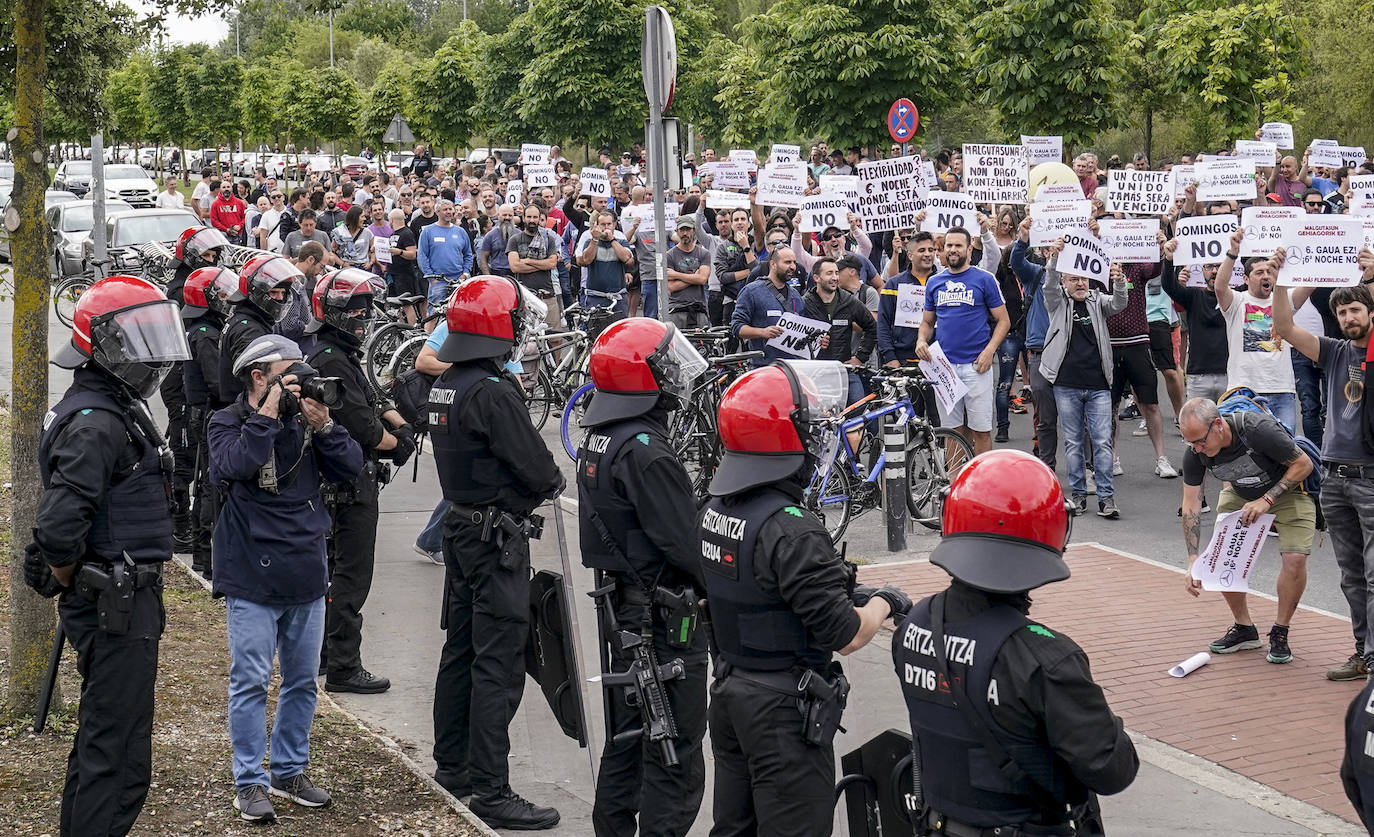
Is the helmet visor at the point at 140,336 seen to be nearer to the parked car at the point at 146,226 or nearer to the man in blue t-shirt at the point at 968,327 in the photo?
the man in blue t-shirt at the point at 968,327

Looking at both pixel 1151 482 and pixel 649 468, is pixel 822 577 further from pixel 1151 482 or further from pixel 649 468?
pixel 1151 482

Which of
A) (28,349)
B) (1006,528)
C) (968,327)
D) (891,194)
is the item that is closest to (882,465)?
(968,327)

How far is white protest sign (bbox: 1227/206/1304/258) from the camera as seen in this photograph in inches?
361

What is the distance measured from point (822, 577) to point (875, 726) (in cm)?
192

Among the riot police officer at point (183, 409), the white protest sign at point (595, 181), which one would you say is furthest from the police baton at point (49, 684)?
the white protest sign at point (595, 181)

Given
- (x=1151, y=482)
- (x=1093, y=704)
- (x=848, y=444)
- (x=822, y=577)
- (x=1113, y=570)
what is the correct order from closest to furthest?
(x=1093, y=704) < (x=822, y=577) < (x=1113, y=570) < (x=848, y=444) < (x=1151, y=482)

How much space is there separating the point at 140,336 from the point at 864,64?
72.6ft

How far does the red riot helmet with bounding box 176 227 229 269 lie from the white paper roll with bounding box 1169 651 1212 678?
24.1 ft

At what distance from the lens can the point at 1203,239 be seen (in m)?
11.3

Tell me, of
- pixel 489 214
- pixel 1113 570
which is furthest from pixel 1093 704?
pixel 489 214

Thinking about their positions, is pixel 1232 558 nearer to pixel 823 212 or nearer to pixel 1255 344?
pixel 1255 344

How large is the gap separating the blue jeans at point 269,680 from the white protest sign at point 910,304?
292 inches

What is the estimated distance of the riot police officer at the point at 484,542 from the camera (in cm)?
633

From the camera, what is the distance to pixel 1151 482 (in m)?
12.6
